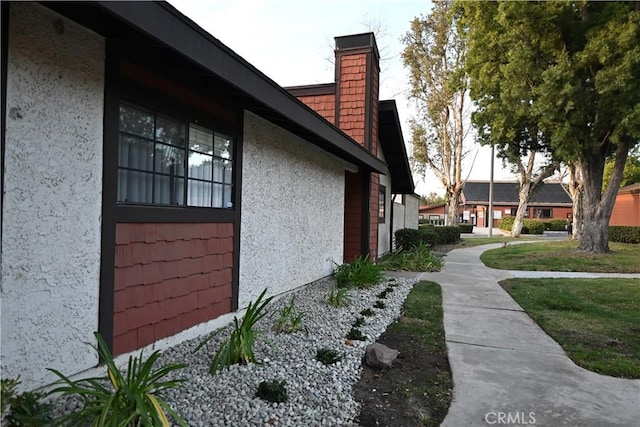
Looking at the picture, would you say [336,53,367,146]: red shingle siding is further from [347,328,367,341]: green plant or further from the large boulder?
the large boulder

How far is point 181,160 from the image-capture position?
387 cm

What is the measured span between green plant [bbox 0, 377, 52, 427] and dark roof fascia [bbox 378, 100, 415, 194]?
364 inches

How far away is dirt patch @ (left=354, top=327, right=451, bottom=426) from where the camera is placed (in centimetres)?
275

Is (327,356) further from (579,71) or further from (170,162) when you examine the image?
(579,71)

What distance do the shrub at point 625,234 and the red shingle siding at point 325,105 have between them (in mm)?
18372

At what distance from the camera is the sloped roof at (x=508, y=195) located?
46219mm

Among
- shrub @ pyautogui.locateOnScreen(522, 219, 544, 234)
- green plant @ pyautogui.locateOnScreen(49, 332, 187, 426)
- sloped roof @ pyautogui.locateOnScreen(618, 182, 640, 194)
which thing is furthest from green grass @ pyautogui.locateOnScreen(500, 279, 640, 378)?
shrub @ pyautogui.locateOnScreen(522, 219, 544, 234)


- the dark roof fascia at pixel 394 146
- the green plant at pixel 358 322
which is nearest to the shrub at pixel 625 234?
the dark roof fascia at pixel 394 146

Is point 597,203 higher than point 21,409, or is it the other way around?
point 597,203

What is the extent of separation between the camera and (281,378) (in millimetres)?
→ 3184

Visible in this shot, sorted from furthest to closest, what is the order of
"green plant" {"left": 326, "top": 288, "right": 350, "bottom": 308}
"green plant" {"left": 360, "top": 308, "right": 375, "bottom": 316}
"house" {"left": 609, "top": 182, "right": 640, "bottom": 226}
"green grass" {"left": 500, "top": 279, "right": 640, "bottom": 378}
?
1. "house" {"left": 609, "top": 182, "right": 640, "bottom": 226}
2. "green plant" {"left": 326, "top": 288, "right": 350, "bottom": 308}
3. "green plant" {"left": 360, "top": 308, "right": 375, "bottom": 316}
4. "green grass" {"left": 500, "top": 279, "right": 640, "bottom": 378}

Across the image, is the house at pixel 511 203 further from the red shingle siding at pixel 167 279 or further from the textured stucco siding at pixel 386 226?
the red shingle siding at pixel 167 279

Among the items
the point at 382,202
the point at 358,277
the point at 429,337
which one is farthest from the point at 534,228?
the point at 429,337

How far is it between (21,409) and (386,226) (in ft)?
38.3
